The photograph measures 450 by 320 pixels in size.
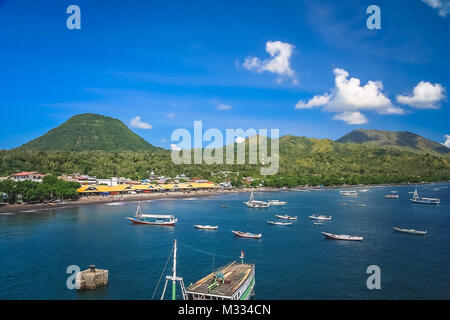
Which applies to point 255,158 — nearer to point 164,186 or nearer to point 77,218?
point 164,186

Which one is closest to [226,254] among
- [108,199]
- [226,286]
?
[226,286]

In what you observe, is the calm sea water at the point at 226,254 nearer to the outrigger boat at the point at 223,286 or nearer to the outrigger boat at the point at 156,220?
the outrigger boat at the point at 156,220

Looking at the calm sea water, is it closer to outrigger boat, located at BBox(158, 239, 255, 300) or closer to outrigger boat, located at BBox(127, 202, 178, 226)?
outrigger boat, located at BBox(127, 202, 178, 226)

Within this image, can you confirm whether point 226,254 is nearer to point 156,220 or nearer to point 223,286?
point 223,286

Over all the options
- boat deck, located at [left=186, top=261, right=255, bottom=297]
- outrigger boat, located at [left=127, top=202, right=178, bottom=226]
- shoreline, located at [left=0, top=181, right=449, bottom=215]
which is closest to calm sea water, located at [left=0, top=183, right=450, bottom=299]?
outrigger boat, located at [left=127, top=202, right=178, bottom=226]
